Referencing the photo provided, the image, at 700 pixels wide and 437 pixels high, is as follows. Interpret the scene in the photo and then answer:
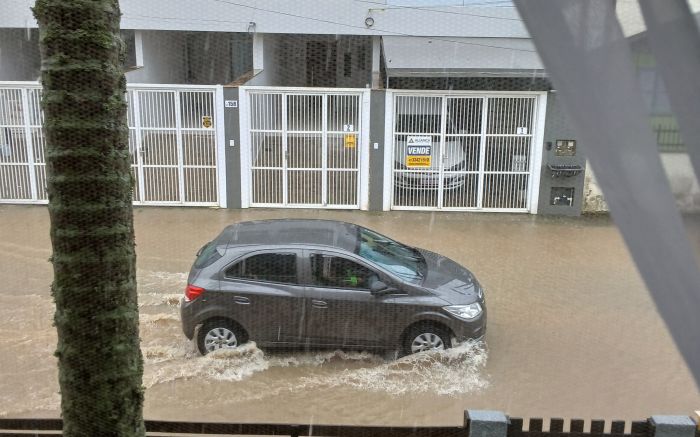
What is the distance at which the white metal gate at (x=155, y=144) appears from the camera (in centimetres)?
547

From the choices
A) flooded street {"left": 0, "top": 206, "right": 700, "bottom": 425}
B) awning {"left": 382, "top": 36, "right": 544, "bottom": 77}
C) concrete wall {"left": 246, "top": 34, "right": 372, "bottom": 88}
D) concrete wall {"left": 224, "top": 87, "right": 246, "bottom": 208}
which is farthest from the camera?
concrete wall {"left": 246, "top": 34, "right": 372, "bottom": 88}

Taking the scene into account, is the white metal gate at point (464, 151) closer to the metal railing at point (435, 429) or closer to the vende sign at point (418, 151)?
the vende sign at point (418, 151)

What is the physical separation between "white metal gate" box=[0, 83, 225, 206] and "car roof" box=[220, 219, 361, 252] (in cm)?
263

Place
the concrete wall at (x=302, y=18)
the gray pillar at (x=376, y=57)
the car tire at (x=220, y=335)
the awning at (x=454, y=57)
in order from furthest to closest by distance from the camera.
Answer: the gray pillar at (x=376, y=57) → the concrete wall at (x=302, y=18) → the awning at (x=454, y=57) → the car tire at (x=220, y=335)

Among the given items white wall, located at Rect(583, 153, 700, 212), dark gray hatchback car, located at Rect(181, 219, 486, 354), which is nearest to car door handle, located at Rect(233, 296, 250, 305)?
dark gray hatchback car, located at Rect(181, 219, 486, 354)

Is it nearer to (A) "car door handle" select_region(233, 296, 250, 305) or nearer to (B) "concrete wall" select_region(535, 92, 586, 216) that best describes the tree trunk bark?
(A) "car door handle" select_region(233, 296, 250, 305)

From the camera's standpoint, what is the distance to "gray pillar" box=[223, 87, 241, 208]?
5.55 meters

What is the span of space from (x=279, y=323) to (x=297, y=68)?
4.37 meters

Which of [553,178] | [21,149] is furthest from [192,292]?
[553,178]

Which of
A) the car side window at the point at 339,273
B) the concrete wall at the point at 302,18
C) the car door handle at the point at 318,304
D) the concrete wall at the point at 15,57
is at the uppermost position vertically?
the concrete wall at the point at 302,18

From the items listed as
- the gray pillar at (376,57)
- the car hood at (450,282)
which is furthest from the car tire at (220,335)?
the gray pillar at (376,57)

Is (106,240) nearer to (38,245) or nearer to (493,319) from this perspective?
(493,319)

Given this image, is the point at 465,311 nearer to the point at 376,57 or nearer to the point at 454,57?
→ the point at 454,57

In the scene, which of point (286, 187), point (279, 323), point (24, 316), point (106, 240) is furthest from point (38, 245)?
point (106, 240)
